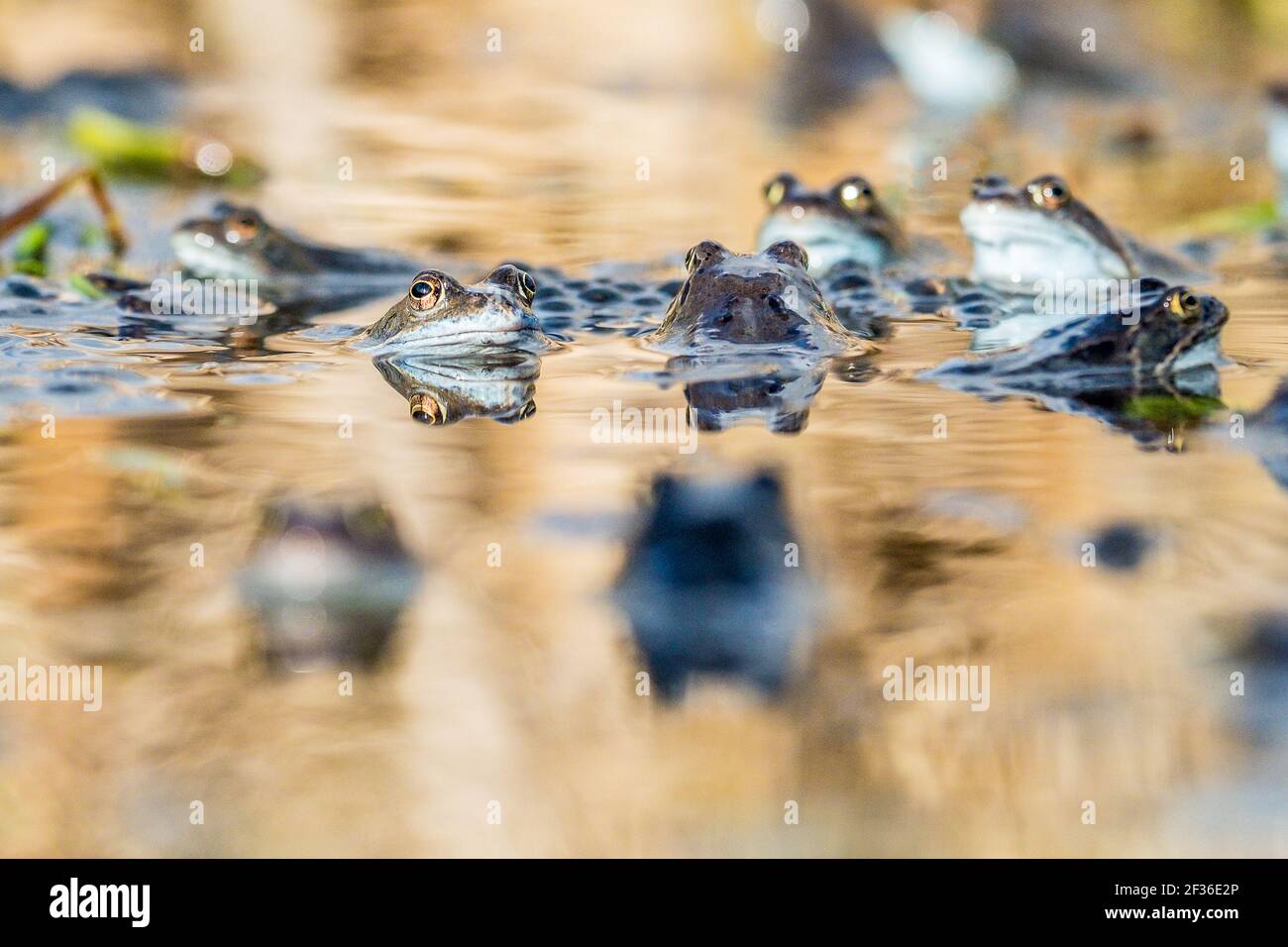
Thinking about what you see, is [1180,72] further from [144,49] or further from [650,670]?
[650,670]

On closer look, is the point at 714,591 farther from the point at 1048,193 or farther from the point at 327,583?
the point at 1048,193

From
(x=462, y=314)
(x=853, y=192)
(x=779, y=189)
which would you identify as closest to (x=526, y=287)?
(x=462, y=314)

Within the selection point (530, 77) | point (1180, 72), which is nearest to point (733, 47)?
A: point (530, 77)

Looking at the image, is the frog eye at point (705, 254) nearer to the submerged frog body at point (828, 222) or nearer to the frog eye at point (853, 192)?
the submerged frog body at point (828, 222)

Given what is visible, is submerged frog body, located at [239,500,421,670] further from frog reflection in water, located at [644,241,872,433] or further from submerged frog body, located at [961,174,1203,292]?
submerged frog body, located at [961,174,1203,292]

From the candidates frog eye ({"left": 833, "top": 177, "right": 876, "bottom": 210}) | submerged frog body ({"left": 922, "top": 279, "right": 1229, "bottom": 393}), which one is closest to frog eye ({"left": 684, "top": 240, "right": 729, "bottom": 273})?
submerged frog body ({"left": 922, "top": 279, "right": 1229, "bottom": 393})

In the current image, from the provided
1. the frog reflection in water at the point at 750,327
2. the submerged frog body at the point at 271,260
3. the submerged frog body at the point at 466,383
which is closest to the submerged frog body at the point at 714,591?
the submerged frog body at the point at 466,383

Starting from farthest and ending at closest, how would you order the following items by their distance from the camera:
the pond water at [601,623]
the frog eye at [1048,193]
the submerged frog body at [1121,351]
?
the frog eye at [1048,193] < the submerged frog body at [1121,351] < the pond water at [601,623]

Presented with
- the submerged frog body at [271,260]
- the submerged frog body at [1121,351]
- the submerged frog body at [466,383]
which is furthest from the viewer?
the submerged frog body at [271,260]
